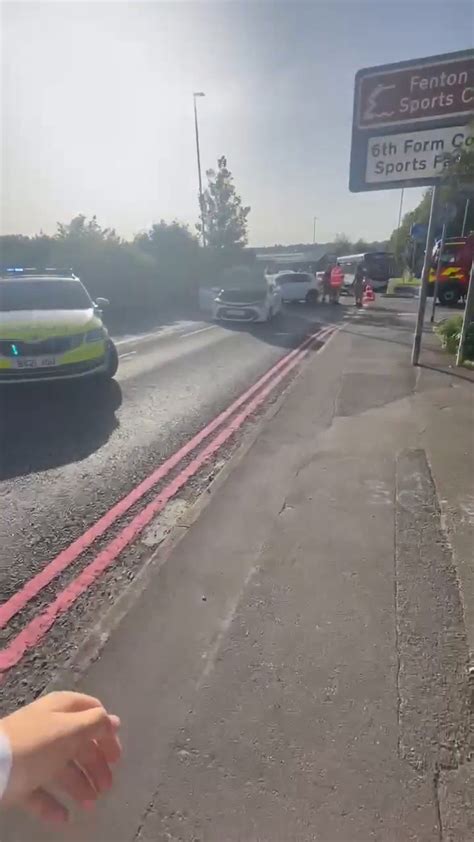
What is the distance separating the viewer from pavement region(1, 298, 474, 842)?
5.81 feet

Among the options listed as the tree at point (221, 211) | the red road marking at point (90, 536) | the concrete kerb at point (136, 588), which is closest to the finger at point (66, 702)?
the concrete kerb at point (136, 588)

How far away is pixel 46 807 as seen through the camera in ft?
3.11

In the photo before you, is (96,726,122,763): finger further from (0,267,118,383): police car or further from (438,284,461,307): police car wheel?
(438,284,461,307): police car wheel

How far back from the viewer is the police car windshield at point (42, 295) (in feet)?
25.6

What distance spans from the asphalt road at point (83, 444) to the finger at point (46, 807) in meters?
1.58

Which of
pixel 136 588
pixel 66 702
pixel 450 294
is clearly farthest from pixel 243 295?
pixel 66 702

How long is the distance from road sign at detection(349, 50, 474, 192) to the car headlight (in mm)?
5851

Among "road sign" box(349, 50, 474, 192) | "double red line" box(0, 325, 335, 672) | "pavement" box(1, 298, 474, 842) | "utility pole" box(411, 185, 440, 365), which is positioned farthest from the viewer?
"utility pole" box(411, 185, 440, 365)

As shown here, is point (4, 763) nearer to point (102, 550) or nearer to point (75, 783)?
point (75, 783)

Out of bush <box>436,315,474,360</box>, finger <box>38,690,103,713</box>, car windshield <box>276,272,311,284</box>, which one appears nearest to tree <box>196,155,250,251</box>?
car windshield <box>276,272,311,284</box>

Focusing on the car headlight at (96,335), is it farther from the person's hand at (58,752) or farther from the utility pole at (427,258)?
the person's hand at (58,752)

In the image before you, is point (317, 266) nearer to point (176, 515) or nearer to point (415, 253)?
point (415, 253)

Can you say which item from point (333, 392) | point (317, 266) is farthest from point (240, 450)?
point (317, 266)

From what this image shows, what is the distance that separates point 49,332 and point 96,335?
79 cm
